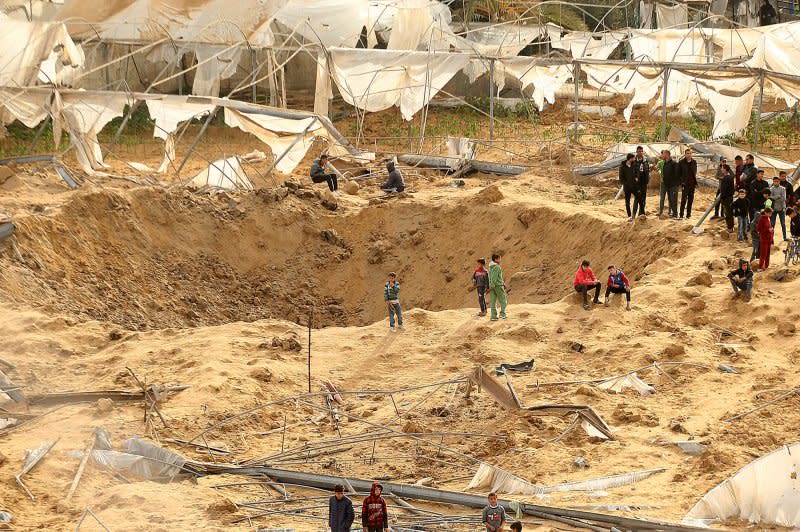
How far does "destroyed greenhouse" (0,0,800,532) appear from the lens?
36.1 feet

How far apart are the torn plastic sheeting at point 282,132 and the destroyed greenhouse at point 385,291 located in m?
0.06

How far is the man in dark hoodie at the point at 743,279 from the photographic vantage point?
14.9m

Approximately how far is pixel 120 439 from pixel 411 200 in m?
10.3

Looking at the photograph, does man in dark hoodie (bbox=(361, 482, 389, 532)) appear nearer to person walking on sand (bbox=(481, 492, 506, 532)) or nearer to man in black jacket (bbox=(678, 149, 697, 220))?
person walking on sand (bbox=(481, 492, 506, 532))

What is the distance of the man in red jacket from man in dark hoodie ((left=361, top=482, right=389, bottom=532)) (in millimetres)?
7915

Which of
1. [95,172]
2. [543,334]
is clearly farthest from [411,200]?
[543,334]

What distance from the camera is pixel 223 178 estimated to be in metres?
21.2

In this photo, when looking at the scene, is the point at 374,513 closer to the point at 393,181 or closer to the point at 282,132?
the point at 393,181

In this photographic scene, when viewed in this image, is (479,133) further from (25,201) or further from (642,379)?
(642,379)

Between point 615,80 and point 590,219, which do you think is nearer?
point 590,219

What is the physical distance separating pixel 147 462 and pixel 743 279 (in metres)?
7.75

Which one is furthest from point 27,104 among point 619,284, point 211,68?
point 619,284

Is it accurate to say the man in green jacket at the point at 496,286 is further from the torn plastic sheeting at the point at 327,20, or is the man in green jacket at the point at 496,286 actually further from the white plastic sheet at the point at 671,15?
the white plastic sheet at the point at 671,15

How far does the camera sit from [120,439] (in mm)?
11891
